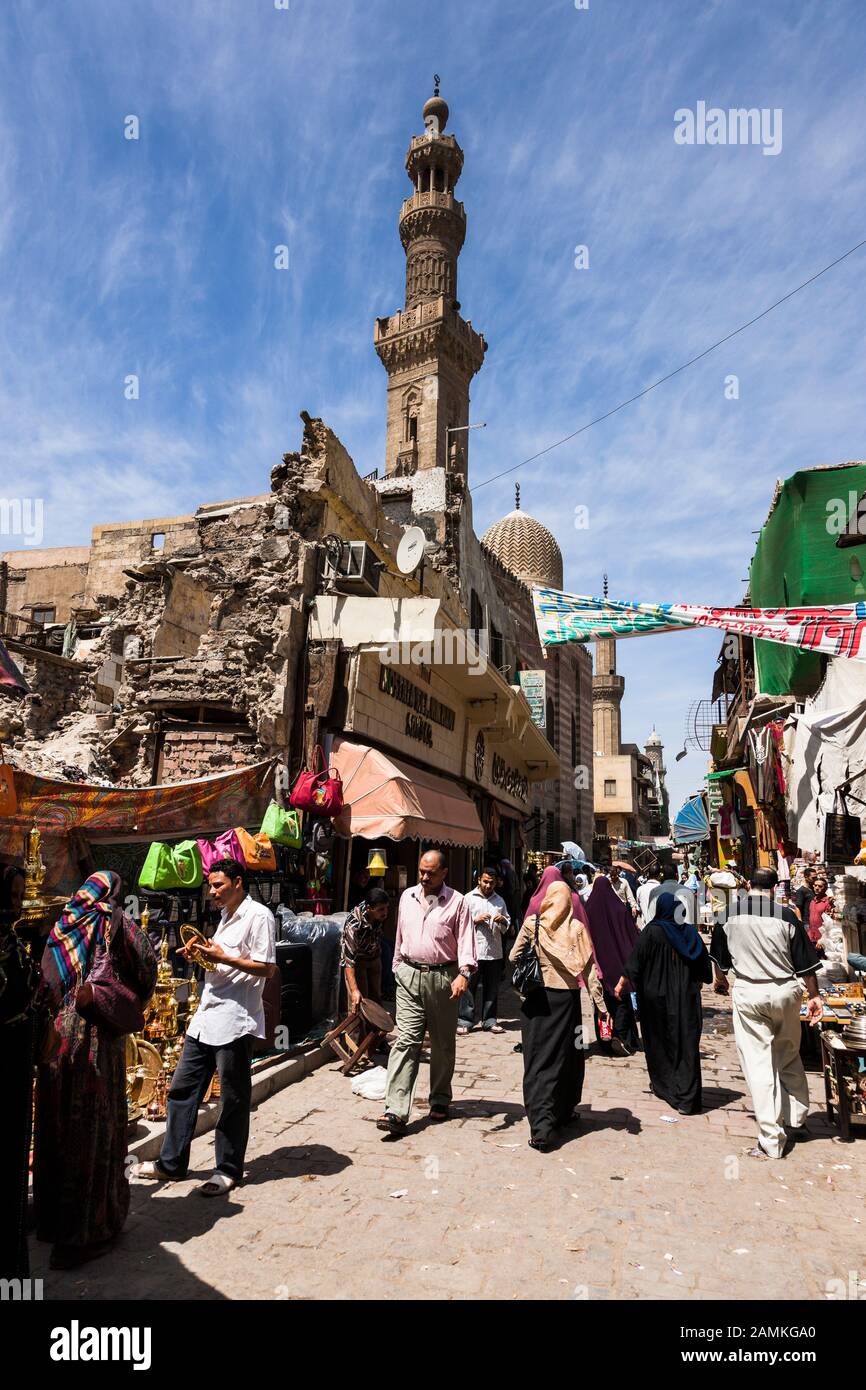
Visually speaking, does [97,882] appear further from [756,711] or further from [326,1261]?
[756,711]

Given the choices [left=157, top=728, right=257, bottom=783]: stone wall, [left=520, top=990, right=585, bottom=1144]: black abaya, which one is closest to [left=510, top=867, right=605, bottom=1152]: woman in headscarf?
[left=520, top=990, right=585, bottom=1144]: black abaya

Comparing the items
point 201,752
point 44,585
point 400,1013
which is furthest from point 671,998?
point 44,585

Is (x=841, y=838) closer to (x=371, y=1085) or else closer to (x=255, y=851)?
(x=371, y=1085)

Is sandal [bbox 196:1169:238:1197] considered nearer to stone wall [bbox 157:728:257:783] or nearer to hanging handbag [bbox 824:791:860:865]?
stone wall [bbox 157:728:257:783]

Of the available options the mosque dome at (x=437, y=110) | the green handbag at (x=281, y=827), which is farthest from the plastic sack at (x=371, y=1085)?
the mosque dome at (x=437, y=110)

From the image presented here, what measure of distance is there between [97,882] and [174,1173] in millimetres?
1674

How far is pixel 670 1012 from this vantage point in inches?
226

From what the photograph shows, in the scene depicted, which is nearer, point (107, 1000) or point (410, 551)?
point (107, 1000)

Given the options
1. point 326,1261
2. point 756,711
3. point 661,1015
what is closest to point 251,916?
point 326,1261

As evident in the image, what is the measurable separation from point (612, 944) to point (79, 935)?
547 cm

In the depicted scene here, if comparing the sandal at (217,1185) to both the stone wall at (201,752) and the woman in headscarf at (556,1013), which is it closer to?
the woman in headscarf at (556,1013)

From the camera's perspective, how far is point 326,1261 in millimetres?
3160

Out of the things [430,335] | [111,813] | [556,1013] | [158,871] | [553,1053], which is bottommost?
[553,1053]

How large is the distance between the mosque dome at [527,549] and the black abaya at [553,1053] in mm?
37088
